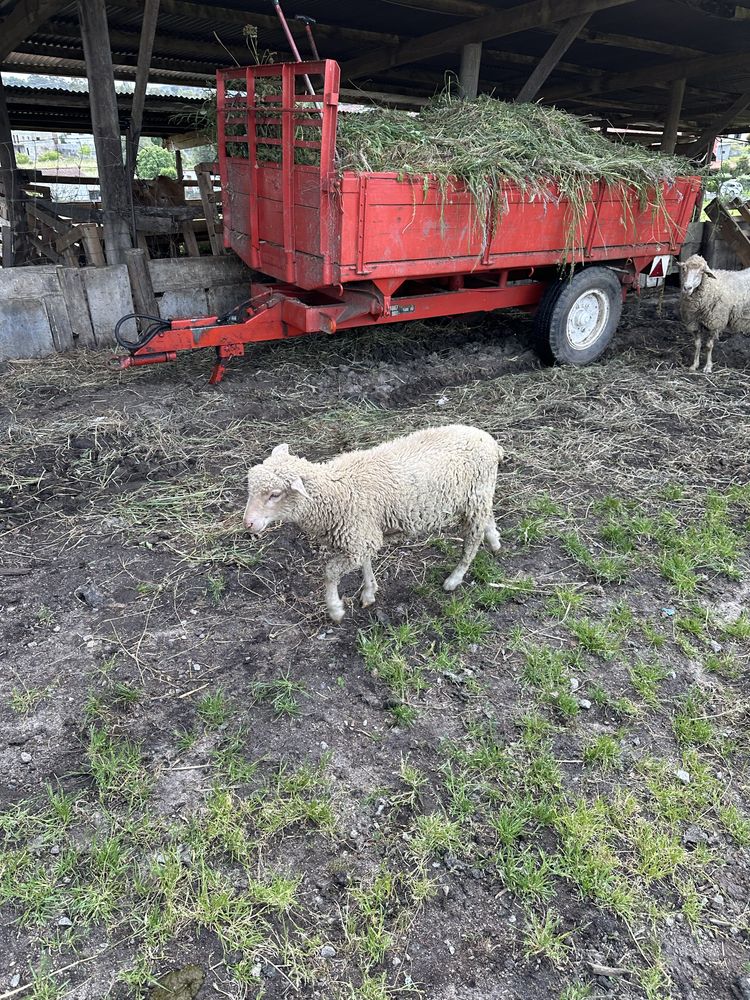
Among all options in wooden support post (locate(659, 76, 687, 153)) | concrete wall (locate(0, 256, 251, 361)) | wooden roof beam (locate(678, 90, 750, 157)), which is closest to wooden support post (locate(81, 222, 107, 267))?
concrete wall (locate(0, 256, 251, 361))

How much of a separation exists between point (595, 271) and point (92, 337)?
5447 millimetres

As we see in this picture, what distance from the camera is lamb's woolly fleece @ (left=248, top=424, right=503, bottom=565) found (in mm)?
3012

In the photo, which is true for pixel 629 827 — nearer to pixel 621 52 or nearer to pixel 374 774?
pixel 374 774

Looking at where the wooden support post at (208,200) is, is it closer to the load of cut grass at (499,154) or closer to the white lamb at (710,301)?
the load of cut grass at (499,154)

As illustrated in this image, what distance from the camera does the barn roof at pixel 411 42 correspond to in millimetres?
7551

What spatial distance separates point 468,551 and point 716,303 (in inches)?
203

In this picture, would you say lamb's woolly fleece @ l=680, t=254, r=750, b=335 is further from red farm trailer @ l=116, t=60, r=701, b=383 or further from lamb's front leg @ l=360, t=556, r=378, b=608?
lamb's front leg @ l=360, t=556, r=378, b=608

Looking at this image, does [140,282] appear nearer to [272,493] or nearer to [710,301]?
[272,493]

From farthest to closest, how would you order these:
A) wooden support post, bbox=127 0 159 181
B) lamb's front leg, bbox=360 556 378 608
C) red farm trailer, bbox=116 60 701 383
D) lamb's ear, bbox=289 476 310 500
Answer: wooden support post, bbox=127 0 159 181
red farm trailer, bbox=116 60 701 383
lamb's front leg, bbox=360 556 378 608
lamb's ear, bbox=289 476 310 500

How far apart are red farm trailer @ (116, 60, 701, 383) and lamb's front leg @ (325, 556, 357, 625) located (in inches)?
112

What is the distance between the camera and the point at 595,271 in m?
6.99

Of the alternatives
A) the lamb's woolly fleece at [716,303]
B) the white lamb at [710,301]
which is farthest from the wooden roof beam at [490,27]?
the lamb's woolly fleece at [716,303]

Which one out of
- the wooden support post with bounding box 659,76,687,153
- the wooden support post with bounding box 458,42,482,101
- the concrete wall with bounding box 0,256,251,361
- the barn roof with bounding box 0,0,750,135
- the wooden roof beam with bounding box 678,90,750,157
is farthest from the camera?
the wooden roof beam with bounding box 678,90,750,157

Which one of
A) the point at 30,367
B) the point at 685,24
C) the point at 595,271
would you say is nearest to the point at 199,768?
the point at 30,367
